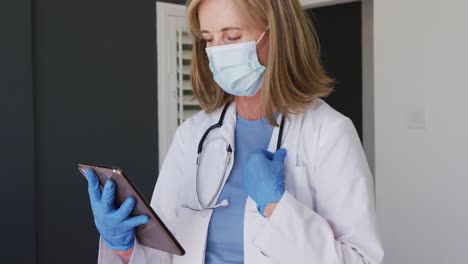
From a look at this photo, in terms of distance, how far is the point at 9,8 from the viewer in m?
2.76

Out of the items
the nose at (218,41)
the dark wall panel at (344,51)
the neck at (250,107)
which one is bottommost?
the neck at (250,107)

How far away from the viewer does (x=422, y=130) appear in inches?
117

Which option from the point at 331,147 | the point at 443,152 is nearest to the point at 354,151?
the point at 331,147

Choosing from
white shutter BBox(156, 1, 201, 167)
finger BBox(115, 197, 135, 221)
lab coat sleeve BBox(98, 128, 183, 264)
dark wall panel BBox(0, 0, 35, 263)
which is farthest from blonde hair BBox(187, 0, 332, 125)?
white shutter BBox(156, 1, 201, 167)

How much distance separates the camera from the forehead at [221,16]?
1.16 meters

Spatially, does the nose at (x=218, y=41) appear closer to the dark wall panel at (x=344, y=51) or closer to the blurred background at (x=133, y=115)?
the blurred background at (x=133, y=115)

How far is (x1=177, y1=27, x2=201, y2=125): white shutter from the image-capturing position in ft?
11.6

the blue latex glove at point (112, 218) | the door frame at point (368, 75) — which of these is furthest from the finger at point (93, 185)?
the door frame at point (368, 75)

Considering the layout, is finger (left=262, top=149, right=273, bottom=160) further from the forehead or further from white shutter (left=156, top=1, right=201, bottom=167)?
white shutter (left=156, top=1, right=201, bottom=167)

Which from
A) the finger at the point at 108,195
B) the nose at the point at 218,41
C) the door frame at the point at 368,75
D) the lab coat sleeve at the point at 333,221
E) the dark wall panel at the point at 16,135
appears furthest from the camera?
the door frame at the point at 368,75

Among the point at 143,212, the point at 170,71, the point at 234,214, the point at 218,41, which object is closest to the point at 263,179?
the point at 234,214

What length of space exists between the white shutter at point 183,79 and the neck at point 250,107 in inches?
86.8

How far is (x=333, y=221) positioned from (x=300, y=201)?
0.29ft

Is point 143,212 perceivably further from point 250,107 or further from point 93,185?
point 250,107
